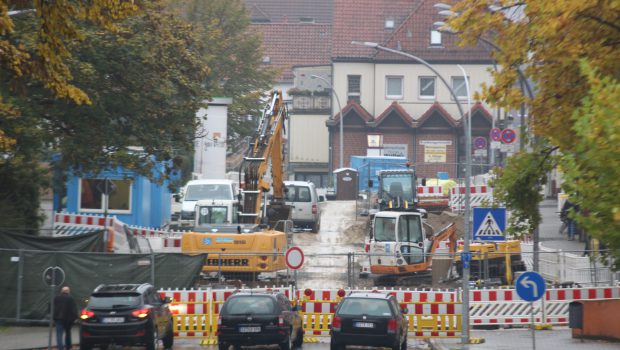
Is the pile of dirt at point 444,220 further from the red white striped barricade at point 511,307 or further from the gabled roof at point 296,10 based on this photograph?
the gabled roof at point 296,10

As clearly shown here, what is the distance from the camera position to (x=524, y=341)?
26219mm

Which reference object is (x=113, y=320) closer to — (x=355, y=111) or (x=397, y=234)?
(x=397, y=234)

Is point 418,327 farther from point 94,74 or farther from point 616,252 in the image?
point 616,252

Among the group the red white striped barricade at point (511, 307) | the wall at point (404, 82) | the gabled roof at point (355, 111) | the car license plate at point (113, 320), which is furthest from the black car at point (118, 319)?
the wall at point (404, 82)

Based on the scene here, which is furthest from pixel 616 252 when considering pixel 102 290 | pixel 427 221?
pixel 427 221

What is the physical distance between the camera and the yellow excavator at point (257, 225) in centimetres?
3192

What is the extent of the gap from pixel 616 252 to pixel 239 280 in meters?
17.9

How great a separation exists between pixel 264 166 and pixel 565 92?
18843 millimetres

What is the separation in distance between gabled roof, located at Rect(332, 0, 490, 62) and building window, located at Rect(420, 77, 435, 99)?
5.25 ft

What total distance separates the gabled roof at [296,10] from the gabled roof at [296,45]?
13.1m

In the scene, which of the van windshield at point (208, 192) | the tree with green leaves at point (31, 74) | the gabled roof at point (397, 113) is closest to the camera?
the tree with green leaves at point (31, 74)

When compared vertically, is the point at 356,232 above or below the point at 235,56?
below

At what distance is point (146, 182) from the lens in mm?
41906

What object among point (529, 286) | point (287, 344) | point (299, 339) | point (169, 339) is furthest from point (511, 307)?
point (169, 339)
